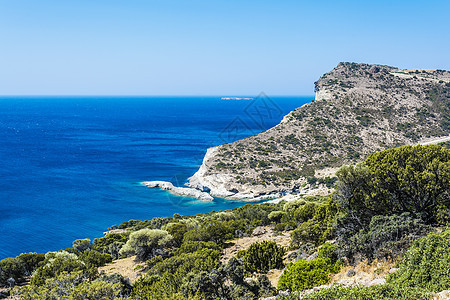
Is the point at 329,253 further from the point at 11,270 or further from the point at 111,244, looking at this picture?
the point at 111,244

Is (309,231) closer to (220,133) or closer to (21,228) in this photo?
(21,228)

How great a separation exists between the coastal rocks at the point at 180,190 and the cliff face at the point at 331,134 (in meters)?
2.36

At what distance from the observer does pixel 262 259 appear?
14359 millimetres

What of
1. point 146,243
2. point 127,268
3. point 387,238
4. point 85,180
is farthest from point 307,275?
point 85,180

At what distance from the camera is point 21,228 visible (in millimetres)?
42375

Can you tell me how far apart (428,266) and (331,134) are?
6874cm

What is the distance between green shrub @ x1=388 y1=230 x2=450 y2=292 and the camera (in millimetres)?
8188

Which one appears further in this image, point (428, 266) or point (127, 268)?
point (127, 268)

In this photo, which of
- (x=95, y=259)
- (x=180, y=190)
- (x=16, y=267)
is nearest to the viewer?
(x=16, y=267)

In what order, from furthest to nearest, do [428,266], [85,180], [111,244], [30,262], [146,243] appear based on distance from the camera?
[85,180], [111,244], [30,262], [146,243], [428,266]

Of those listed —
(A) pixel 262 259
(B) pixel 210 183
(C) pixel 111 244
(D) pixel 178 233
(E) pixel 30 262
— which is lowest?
(B) pixel 210 183

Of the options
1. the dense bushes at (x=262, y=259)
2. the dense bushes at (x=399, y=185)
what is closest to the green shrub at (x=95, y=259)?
the dense bushes at (x=262, y=259)

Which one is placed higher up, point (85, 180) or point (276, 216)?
point (276, 216)

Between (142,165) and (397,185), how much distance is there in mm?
70375
